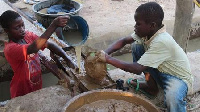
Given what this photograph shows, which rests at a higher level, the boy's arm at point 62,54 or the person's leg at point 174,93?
the boy's arm at point 62,54

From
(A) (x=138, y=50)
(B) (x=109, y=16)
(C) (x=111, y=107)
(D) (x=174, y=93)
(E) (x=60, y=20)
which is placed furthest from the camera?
(B) (x=109, y=16)

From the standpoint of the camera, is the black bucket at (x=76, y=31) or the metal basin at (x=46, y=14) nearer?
the black bucket at (x=76, y=31)

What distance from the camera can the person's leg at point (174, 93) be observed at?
96.7 inches

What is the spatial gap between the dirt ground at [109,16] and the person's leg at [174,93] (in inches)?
113

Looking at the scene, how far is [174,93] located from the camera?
2457mm

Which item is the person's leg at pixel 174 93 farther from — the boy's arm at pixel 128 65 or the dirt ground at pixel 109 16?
the dirt ground at pixel 109 16

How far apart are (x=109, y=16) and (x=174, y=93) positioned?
4.16 meters

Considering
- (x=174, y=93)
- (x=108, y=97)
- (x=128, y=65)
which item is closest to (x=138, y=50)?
(x=128, y=65)

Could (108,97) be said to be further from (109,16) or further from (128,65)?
(109,16)

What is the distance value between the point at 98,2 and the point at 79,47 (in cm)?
472

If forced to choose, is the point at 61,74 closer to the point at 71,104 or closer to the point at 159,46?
the point at 71,104

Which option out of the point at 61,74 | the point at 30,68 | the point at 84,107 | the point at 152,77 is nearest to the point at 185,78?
the point at 152,77

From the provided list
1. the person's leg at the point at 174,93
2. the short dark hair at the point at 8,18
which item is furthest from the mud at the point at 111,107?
the short dark hair at the point at 8,18

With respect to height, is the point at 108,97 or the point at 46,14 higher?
the point at 108,97
